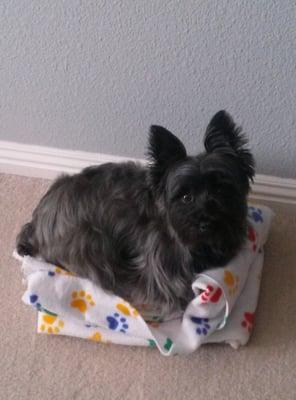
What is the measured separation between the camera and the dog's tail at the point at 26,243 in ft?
5.85

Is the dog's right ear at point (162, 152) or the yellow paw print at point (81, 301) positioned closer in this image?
the dog's right ear at point (162, 152)

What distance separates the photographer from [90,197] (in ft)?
5.48

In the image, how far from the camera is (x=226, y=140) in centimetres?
146

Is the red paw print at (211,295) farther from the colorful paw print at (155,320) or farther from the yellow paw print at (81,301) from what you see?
the yellow paw print at (81,301)

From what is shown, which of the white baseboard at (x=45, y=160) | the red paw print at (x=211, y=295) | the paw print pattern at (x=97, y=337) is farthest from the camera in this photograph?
the white baseboard at (x=45, y=160)

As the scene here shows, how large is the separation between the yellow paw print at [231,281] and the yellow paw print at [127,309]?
278 mm

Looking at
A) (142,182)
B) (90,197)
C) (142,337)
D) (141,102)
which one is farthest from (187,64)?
(142,337)

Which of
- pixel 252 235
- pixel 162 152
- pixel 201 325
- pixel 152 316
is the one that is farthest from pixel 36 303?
pixel 252 235

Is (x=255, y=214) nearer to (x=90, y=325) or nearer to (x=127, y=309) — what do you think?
(x=127, y=309)

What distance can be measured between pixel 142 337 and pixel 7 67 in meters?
1.00

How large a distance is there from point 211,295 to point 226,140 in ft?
1.44

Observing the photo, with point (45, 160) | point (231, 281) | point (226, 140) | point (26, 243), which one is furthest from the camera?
point (45, 160)

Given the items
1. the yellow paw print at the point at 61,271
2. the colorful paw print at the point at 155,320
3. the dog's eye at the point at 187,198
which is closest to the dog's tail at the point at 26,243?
the yellow paw print at the point at 61,271

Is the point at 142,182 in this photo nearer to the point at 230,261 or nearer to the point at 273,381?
the point at 230,261
